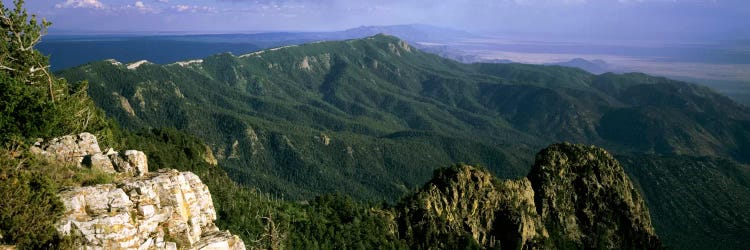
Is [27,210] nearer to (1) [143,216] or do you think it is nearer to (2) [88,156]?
(1) [143,216]

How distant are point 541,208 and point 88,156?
130m

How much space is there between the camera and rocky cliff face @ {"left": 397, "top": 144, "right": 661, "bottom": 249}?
392 ft

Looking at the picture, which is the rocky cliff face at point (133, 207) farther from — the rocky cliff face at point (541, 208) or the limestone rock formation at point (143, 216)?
the rocky cliff face at point (541, 208)

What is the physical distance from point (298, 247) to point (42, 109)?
64.7 metres

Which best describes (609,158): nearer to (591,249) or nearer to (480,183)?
(591,249)

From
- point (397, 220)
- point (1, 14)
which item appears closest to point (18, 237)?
point (1, 14)

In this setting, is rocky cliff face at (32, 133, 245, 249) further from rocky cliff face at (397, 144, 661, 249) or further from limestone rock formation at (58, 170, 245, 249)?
rocky cliff face at (397, 144, 661, 249)

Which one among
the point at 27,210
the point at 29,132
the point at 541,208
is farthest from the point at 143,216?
the point at 541,208

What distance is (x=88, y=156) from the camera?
3525cm

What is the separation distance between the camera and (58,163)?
105 feet

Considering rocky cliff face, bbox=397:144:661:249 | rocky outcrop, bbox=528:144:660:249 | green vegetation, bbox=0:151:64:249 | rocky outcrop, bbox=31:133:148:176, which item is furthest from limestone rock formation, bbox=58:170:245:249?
rocky outcrop, bbox=528:144:660:249

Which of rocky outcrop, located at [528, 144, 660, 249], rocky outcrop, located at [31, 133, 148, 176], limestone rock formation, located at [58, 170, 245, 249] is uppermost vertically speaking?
rocky outcrop, located at [31, 133, 148, 176]

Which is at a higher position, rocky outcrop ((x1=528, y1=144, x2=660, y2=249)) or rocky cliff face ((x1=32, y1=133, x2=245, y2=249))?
rocky cliff face ((x1=32, y1=133, x2=245, y2=249))

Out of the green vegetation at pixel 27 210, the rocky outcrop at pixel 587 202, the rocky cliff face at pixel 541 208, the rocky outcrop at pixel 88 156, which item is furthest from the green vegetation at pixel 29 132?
the rocky outcrop at pixel 587 202
